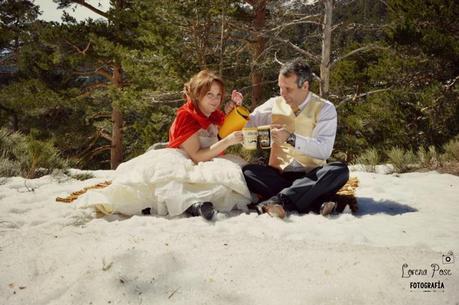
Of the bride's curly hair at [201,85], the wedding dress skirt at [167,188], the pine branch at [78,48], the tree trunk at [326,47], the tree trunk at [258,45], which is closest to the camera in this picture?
the wedding dress skirt at [167,188]

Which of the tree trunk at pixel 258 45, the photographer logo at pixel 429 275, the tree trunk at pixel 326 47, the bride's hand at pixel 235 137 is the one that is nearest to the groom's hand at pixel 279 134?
the bride's hand at pixel 235 137

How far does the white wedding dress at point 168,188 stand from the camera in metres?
2.89

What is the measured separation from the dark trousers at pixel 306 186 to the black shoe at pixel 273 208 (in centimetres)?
5

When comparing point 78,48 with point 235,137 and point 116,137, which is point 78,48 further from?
point 235,137

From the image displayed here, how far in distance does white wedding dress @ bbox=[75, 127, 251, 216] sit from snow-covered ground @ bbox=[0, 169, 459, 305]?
139 millimetres

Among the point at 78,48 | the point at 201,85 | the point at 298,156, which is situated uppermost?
the point at 78,48

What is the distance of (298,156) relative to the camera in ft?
10.6

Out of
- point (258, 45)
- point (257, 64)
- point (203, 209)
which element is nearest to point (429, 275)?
point (203, 209)

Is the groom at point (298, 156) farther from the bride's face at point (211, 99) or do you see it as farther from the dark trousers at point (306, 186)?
the bride's face at point (211, 99)

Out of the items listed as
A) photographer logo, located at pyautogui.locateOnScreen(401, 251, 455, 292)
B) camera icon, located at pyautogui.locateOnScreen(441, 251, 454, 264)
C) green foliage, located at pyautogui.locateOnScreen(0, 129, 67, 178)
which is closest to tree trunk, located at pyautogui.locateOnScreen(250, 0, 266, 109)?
green foliage, located at pyautogui.locateOnScreen(0, 129, 67, 178)

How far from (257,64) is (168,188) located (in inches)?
232

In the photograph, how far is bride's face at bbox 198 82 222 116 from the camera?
10.4 feet

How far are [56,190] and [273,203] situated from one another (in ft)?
7.82

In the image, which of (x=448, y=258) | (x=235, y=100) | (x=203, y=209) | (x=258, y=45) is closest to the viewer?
(x=448, y=258)
